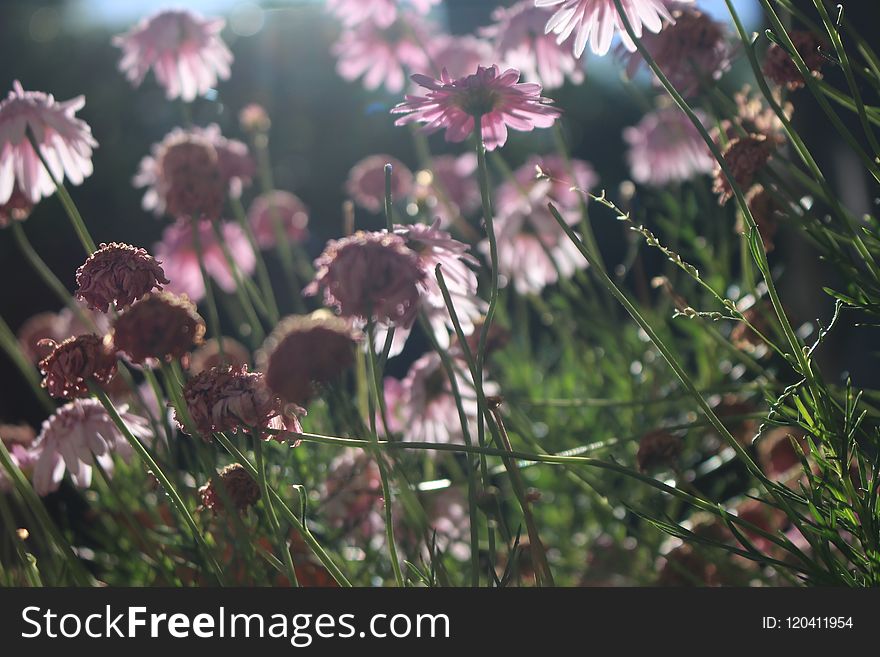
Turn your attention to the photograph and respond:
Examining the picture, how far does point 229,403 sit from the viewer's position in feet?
1.44

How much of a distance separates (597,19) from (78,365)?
0.36 m

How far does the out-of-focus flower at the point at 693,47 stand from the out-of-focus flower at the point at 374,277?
30 cm

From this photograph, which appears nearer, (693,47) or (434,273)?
(434,273)

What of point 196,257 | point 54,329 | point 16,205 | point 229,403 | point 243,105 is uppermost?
point 243,105

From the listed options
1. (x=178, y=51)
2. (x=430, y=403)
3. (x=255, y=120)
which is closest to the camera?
(x=430, y=403)

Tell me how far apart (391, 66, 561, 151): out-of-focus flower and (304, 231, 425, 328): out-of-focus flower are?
0.29ft

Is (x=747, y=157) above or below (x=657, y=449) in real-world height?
above

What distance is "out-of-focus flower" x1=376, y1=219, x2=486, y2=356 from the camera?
1.69ft

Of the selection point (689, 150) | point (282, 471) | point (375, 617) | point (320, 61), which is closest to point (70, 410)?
point (282, 471)

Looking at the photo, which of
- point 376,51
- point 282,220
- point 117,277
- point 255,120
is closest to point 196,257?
point 282,220

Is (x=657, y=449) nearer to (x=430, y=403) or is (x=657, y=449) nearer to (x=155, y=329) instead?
(x=430, y=403)

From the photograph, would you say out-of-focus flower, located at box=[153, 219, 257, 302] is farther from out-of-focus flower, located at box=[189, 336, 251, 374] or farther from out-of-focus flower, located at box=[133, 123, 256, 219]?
out-of-focus flower, located at box=[133, 123, 256, 219]

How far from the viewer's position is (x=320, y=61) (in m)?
2.66

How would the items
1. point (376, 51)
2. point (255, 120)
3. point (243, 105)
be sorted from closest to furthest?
point (255, 120) → point (376, 51) → point (243, 105)
